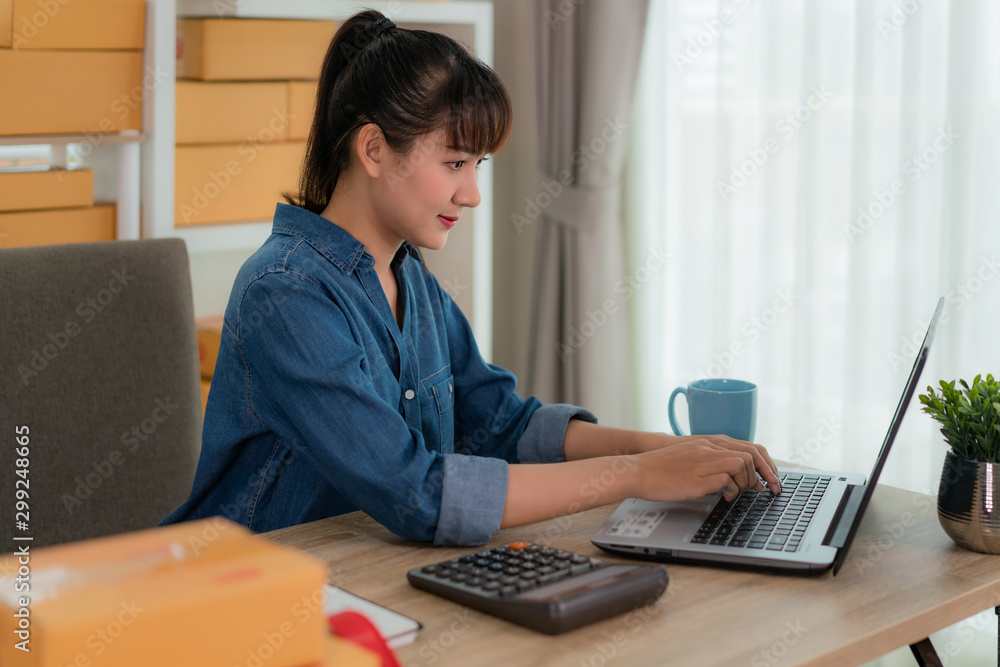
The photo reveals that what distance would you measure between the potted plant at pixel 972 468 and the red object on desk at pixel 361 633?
608mm

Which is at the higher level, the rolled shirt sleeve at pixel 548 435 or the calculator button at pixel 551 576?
the rolled shirt sleeve at pixel 548 435

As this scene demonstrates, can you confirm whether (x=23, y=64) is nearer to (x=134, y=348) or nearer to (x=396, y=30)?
(x=134, y=348)

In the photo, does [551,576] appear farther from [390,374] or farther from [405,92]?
[405,92]

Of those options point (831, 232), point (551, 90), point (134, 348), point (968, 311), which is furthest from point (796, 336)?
point (134, 348)

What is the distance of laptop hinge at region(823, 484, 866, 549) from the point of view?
3.25 feet

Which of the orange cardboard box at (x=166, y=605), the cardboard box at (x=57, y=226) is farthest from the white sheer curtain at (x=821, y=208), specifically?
the orange cardboard box at (x=166, y=605)

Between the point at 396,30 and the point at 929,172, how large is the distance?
1.17 metres

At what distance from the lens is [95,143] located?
5.63 feet

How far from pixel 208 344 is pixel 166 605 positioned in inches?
54.5

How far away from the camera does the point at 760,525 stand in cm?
105

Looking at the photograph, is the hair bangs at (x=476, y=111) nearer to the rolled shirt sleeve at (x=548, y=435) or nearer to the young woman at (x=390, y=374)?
the young woman at (x=390, y=374)

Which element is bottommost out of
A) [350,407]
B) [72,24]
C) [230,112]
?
[350,407]

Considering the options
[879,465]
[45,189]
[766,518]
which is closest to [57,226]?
[45,189]

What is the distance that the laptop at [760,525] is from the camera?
0.96 metres
